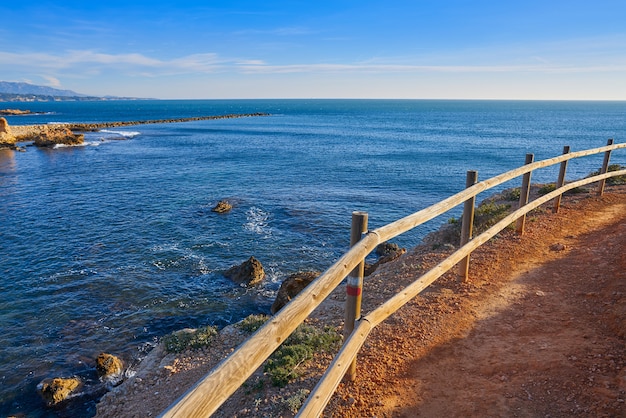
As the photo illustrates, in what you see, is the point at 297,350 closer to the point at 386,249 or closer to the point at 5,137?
the point at 386,249

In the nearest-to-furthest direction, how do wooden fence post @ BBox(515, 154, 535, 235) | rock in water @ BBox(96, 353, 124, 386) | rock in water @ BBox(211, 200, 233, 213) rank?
1. wooden fence post @ BBox(515, 154, 535, 235)
2. rock in water @ BBox(96, 353, 124, 386)
3. rock in water @ BBox(211, 200, 233, 213)

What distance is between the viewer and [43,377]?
32.0ft

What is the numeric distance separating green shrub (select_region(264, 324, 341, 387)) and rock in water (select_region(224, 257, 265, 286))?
25.9 feet

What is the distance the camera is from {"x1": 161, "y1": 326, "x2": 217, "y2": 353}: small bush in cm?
894

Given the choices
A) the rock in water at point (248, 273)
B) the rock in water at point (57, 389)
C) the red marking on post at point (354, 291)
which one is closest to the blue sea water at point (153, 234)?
the rock in water at point (57, 389)

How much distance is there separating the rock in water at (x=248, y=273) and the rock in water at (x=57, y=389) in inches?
241

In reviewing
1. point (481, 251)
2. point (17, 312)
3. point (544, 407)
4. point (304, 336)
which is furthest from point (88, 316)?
point (544, 407)

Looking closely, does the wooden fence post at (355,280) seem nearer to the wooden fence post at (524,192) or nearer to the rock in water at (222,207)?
the wooden fence post at (524,192)

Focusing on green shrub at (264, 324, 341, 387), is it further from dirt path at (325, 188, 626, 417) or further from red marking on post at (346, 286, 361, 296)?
red marking on post at (346, 286, 361, 296)

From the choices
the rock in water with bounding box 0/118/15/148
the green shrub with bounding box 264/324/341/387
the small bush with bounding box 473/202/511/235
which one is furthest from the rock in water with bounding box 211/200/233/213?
the rock in water with bounding box 0/118/15/148

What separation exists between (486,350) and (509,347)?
315 mm

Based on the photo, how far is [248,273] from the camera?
14664 millimetres

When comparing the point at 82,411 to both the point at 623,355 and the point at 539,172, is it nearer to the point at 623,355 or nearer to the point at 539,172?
the point at 623,355

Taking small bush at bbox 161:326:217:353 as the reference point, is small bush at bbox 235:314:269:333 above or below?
above
